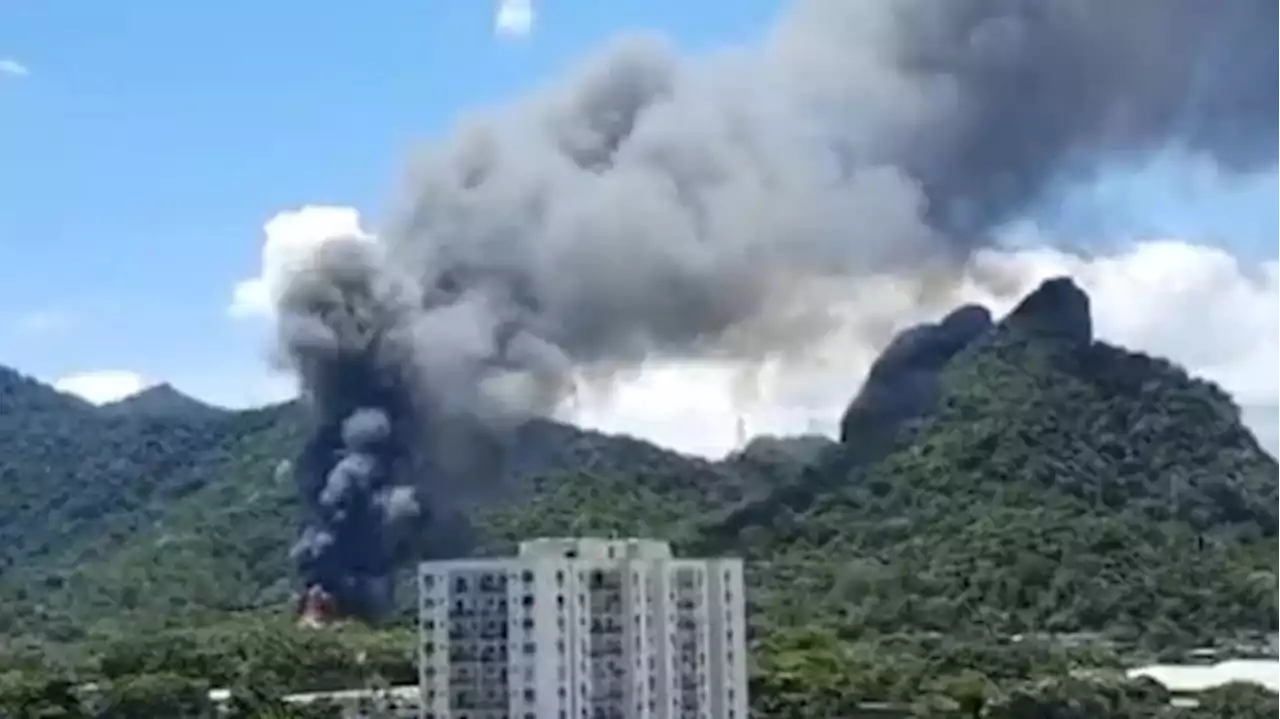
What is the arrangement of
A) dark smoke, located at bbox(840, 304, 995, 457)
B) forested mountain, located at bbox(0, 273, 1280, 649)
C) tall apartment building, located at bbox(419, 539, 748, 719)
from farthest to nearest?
1. dark smoke, located at bbox(840, 304, 995, 457)
2. forested mountain, located at bbox(0, 273, 1280, 649)
3. tall apartment building, located at bbox(419, 539, 748, 719)

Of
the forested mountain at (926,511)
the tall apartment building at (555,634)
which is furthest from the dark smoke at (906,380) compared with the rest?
the tall apartment building at (555,634)

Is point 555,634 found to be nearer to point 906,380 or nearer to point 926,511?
point 926,511

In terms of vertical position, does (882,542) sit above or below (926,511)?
below

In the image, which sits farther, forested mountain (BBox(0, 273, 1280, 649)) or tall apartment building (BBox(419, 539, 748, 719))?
forested mountain (BBox(0, 273, 1280, 649))

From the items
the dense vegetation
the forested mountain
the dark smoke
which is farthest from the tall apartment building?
the dark smoke

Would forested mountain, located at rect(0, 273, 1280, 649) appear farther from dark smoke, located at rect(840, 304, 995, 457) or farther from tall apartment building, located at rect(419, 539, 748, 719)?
tall apartment building, located at rect(419, 539, 748, 719)

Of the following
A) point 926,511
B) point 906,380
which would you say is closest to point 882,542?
point 926,511
